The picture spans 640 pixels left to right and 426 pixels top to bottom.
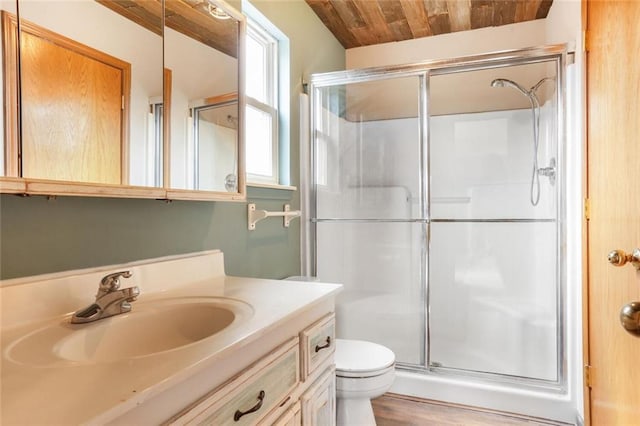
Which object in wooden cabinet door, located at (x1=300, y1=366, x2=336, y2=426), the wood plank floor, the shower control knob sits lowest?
the wood plank floor

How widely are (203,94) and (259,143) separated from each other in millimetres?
653

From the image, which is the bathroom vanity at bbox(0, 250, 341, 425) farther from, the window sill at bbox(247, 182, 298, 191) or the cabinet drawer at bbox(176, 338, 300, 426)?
the window sill at bbox(247, 182, 298, 191)

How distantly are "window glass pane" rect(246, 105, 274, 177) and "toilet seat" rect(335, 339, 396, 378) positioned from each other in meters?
1.04

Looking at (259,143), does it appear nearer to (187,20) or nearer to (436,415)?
(187,20)

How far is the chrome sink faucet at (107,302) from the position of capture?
0.88m

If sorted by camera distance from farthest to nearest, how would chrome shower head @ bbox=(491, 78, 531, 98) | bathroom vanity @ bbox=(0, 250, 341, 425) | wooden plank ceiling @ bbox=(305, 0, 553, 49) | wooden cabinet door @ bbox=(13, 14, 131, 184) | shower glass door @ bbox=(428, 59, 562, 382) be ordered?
wooden plank ceiling @ bbox=(305, 0, 553, 49) → chrome shower head @ bbox=(491, 78, 531, 98) → shower glass door @ bbox=(428, 59, 562, 382) → wooden cabinet door @ bbox=(13, 14, 131, 184) → bathroom vanity @ bbox=(0, 250, 341, 425)

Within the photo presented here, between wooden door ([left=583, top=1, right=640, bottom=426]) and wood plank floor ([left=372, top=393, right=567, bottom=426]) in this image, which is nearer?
wooden door ([left=583, top=1, right=640, bottom=426])

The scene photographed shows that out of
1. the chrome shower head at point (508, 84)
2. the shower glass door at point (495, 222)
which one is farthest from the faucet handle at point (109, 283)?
the chrome shower head at point (508, 84)

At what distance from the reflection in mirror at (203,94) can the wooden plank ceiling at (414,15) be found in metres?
1.17

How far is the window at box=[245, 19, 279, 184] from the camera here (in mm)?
1993

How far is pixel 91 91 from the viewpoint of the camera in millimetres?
979

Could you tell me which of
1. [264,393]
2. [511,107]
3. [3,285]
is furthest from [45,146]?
[511,107]

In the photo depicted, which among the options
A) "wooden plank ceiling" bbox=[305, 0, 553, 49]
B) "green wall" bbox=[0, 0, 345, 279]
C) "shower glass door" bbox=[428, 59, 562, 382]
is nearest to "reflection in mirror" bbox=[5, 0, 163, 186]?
"green wall" bbox=[0, 0, 345, 279]

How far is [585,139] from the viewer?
1462mm
